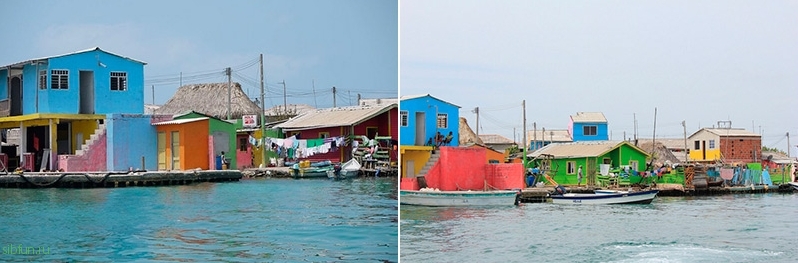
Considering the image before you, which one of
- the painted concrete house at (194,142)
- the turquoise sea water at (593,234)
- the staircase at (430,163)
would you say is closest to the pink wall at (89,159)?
the painted concrete house at (194,142)

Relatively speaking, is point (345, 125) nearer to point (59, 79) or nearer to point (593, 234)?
point (59, 79)

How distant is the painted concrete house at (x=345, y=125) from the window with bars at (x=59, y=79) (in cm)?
140

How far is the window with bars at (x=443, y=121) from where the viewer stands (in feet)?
29.7

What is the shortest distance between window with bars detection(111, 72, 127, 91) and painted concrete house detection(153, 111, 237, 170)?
13.7 inches

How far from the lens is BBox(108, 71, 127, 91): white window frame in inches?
204

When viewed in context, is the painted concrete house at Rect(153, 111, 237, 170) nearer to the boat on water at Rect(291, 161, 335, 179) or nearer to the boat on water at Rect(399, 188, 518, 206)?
the boat on water at Rect(291, 161, 335, 179)

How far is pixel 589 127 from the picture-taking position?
72.7 feet

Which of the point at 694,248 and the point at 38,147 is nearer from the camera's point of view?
the point at 38,147

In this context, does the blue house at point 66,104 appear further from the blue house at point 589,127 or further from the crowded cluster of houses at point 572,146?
the blue house at point 589,127

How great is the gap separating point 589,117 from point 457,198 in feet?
36.9

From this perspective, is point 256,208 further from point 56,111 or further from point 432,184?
point 432,184

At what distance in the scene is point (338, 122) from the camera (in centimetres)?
580

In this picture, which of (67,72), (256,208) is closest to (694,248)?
(256,208)

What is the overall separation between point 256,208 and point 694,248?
25.7 feet
